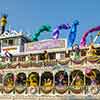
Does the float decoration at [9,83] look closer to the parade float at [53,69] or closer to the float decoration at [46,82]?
the parade float at [53,69]

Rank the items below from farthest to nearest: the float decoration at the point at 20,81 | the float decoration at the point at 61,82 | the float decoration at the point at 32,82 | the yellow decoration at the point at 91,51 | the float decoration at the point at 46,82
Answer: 1. the float decoration at the point at 20,81
2. the float decoration at the point at 32,82
3. the yellow decoration at the point at 91,51
4. the float decoration at the point at 46,82
5. the float decoration at the point at 61,82

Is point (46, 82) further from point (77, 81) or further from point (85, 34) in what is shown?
point (85, 34)

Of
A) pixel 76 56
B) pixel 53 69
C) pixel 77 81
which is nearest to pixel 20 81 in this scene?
pixel 53 69

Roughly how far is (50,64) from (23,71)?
3.91 meters

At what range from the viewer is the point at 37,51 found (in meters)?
45.0

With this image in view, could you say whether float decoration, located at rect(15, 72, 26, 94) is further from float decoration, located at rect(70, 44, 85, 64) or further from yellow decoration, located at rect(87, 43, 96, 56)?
yellow decoration, located at rect(87, 43, 96, 56)

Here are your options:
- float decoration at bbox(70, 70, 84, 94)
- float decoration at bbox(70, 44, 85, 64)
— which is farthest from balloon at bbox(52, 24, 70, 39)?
float decoration at bbox(70, 70, 84, 94)

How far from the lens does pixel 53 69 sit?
3894 centimetres

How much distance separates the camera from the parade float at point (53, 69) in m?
36.7

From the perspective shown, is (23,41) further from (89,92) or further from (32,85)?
(89,92)

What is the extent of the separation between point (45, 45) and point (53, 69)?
6.99m

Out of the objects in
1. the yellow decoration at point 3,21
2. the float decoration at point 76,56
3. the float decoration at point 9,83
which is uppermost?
the yellow decoration at point 3,21

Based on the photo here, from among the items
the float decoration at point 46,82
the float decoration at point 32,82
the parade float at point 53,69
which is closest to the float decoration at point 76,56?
the parade float at point 53,69

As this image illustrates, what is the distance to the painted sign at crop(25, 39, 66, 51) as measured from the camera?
4391 cm
